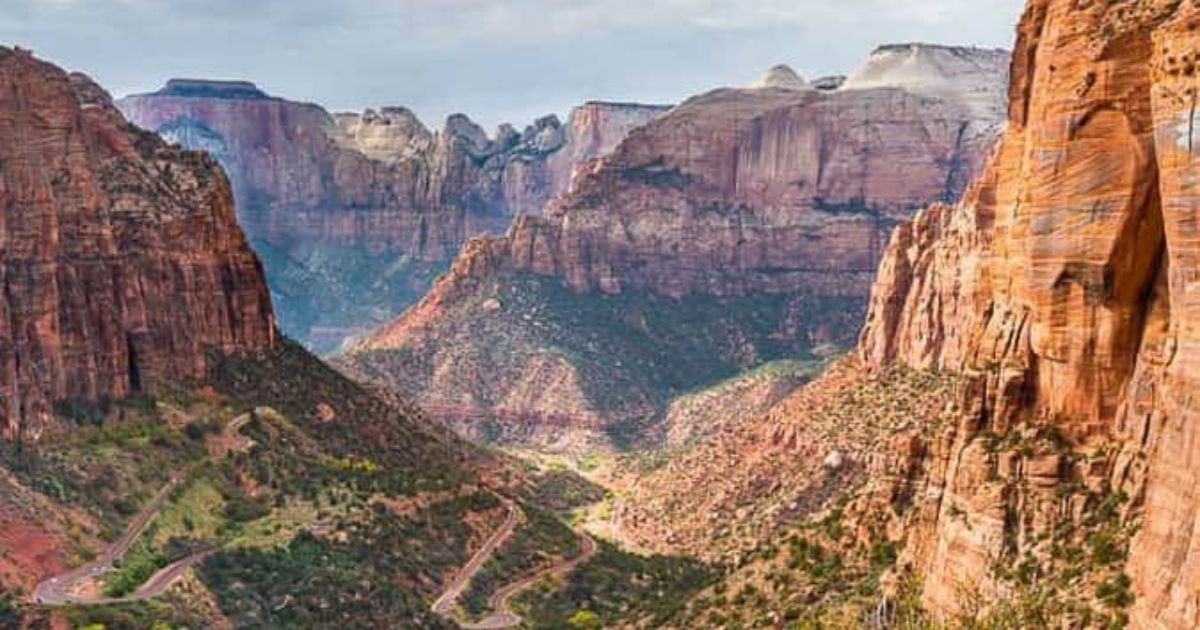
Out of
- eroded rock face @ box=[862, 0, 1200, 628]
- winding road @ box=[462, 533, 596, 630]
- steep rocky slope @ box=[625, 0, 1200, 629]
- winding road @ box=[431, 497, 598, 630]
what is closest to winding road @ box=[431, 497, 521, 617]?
winding road @ box=[431, 497, 598, 630]

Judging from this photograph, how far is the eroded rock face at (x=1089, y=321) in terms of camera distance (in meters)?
41.1

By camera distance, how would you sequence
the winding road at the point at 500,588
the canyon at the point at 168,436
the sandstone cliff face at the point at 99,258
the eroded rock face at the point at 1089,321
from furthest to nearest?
the sandstone cliff face at the point at 99,258 → the winding road at the point at 500,588 → the canyon at the point at 168,436 → the eroded rock face at the point at 1089,321

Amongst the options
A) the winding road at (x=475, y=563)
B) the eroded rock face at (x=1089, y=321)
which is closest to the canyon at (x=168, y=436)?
the winding road at (x=475, y=563)

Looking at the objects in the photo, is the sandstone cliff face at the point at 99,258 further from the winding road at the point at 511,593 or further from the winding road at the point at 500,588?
the winding road at the point at 511,593

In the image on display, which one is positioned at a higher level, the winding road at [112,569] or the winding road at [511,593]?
the winding road at [112,569]

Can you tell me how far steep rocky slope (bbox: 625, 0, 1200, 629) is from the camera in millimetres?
41375

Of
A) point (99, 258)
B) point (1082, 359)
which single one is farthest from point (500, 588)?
point (1082, 359)

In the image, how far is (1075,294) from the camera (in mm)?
49156

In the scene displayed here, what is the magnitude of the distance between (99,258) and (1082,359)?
277ft

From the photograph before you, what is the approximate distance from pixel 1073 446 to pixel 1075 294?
5.26m

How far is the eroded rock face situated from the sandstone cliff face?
73.3m

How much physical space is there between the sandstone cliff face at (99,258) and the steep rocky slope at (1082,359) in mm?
72561

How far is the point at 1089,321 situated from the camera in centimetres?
4916

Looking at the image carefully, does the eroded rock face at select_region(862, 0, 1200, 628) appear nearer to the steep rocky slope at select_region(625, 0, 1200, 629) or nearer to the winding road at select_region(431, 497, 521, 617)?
the steep rocky slope at select_region(625, 0, 1200, 629)
